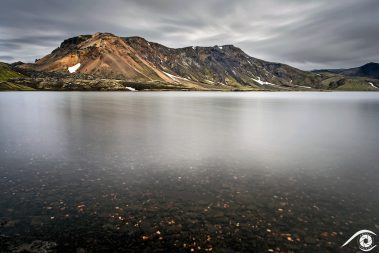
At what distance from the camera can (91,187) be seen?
65.6 feet

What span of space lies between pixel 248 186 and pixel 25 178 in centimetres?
1595

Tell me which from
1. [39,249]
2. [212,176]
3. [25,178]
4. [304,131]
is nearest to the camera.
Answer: [39,249]

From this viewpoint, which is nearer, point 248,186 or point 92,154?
point 248,186

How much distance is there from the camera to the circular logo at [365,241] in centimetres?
1338

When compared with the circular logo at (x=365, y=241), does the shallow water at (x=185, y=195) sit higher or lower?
higher

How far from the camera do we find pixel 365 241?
13.8 meters

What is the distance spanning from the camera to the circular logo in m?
13.4

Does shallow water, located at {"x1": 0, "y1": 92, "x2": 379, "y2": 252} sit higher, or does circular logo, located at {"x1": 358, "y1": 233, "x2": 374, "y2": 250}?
shallow water, located at {"x1": 0, "y1": 92, "x2": 379, "y2": 252}

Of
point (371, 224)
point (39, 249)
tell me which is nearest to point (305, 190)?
point (371, 224)

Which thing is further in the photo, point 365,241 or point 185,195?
point 185,195

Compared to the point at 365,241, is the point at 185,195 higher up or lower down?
higher up

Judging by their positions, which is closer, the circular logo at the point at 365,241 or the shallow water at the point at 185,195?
the circular logo at the point at 365,241

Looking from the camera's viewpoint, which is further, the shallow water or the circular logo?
the shallow water

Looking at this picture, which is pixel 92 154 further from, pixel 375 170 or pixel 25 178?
pixel 375 170
